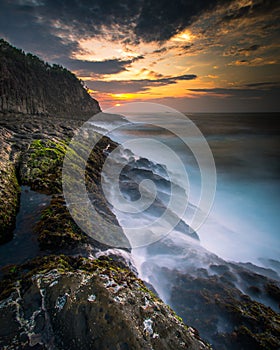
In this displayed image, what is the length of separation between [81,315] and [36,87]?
49506 mm

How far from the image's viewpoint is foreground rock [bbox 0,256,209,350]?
206 centimetres

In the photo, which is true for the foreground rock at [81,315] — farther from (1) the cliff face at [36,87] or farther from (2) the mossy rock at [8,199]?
(1) the cliff face at [36,87]

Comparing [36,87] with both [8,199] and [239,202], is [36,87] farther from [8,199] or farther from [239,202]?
[8,199]

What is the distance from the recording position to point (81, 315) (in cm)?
221

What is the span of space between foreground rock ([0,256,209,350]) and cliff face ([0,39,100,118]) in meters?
32.1

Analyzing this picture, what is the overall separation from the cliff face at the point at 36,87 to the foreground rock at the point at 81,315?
3213cm

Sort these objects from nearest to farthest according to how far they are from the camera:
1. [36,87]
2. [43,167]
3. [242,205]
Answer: [43,167] → [242,205] → [36,87]

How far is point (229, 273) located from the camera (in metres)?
5.73

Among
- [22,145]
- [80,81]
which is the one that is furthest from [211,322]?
[80,81]

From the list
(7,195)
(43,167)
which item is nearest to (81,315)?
(7,195)

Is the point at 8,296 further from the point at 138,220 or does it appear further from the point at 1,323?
the point at 138,220

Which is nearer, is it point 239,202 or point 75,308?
point 75,308

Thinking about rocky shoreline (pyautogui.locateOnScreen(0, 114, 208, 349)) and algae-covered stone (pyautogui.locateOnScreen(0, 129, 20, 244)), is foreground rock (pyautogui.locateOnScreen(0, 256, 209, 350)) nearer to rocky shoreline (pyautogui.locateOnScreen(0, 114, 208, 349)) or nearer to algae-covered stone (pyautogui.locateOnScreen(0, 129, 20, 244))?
rocky shoreline (pyautogui.locateOnScreen(0, 114, 208, 349))

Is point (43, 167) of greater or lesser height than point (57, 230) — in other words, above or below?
above
